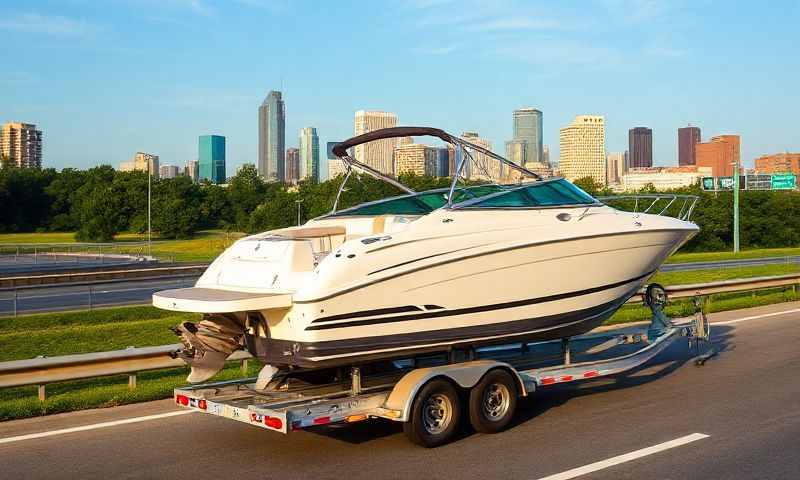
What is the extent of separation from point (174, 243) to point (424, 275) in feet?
208

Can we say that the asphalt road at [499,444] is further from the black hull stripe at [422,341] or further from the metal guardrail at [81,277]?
the metal guardrail at [81,277]

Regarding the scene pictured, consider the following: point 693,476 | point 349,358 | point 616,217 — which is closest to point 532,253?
point 616,217

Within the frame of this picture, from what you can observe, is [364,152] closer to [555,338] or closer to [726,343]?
[555,338]

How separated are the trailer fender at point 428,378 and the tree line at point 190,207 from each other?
4093cm

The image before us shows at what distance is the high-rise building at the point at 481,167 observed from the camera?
942cm

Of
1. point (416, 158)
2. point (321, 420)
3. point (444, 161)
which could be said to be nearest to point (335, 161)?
point (444, 161)

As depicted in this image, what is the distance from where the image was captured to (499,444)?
7.82 meters

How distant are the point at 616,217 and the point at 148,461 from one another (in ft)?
18.9

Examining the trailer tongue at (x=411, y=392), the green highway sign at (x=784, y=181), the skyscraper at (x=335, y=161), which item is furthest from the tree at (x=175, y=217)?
the trailer tongue at (x=411, y=392)

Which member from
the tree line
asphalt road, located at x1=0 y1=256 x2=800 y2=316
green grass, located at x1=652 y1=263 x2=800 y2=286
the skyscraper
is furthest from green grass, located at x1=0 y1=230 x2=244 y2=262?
the skyscraper

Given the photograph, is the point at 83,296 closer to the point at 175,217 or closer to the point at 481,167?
the point at 481,167

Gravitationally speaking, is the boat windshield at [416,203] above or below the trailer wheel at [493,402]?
above

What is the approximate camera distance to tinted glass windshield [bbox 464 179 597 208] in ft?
29.3

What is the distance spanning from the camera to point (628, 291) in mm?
10117
